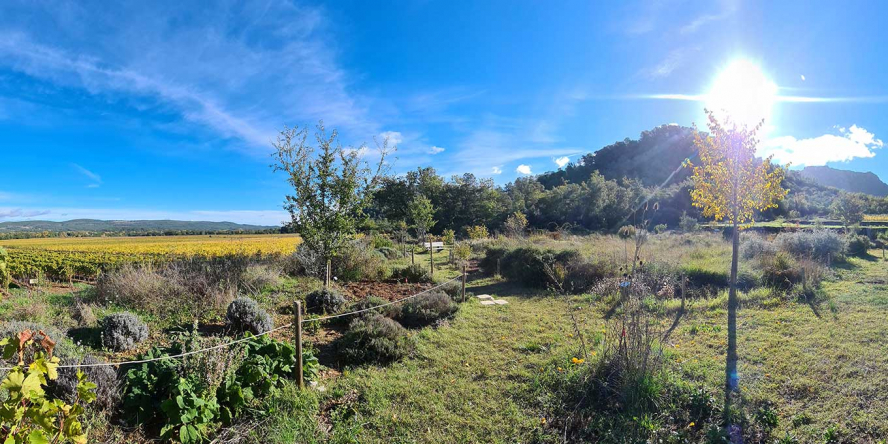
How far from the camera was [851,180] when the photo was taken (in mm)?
94250

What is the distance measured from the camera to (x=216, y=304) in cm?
658

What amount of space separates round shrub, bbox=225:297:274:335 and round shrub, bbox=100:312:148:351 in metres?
1.03

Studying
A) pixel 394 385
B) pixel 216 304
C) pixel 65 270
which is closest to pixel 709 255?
pixel 394 385

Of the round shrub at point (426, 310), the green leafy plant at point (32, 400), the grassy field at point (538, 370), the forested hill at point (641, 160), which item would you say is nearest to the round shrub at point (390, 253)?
the grassy field at point (538, 370)

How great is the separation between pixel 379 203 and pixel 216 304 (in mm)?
33203

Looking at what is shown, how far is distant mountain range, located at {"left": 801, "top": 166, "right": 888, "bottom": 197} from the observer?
86.4 m

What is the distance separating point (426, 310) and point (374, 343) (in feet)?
6.52

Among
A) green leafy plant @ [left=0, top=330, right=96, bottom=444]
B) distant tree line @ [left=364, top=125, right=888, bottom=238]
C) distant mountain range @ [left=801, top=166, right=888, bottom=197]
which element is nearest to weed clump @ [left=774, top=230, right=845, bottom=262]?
green leafy plant @ [left=0, top=330, right=96, bottom=444]

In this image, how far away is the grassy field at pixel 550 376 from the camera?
3305 millimetres

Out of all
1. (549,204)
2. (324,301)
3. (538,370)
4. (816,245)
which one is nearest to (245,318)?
(324,301)

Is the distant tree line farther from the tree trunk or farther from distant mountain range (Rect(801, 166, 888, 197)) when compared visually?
distant mountain range (Rect(801, 166, 888, 197))

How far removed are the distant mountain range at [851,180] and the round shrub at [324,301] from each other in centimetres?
11302

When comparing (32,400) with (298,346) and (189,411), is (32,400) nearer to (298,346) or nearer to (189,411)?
(189,411)

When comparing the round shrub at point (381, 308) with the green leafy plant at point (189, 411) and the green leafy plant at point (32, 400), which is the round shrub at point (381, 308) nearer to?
the green leafy plant at point (189, 411)
